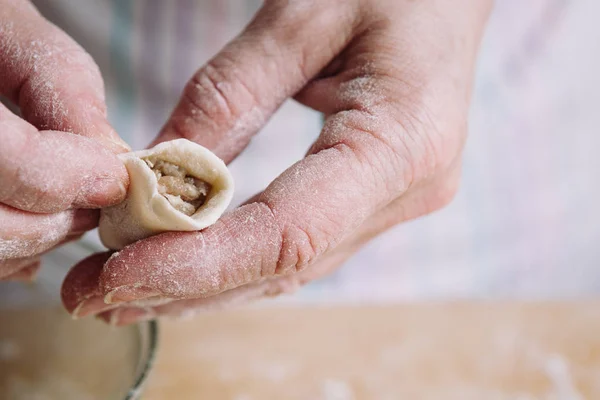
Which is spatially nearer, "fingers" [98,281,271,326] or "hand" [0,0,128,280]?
"hand" [0,0,128,280]

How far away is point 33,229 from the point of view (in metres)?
0.82

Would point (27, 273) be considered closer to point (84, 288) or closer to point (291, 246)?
point (84, 288)

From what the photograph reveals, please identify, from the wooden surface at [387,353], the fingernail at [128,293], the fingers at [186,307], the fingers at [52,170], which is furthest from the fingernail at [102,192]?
the wooden surface at [387,353]

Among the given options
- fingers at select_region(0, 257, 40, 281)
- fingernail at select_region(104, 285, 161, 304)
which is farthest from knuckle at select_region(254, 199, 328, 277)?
fingers at select_region(0, 257, 40, 281)

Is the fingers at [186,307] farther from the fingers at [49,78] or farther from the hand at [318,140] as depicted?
the fingers at [49,78]

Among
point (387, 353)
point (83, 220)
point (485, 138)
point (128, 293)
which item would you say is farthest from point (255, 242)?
point (485, 138)

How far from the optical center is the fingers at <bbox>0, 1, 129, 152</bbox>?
857mm

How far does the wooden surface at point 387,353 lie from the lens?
140cm

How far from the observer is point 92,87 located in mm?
902

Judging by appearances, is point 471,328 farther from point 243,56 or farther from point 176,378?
point 243,56

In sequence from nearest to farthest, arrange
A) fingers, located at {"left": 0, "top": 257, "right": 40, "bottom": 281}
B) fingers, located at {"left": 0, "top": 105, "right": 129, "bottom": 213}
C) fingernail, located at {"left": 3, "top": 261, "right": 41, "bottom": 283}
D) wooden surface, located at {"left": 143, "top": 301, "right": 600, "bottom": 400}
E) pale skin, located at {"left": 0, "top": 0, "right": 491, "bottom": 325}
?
fingers, located at {"left": 0, "top": 105, "right": 129, "bottom": 213}
pale skin, located at {"left": 0, "top": 0, "right": 491, "bottom": 325}
fingers, located at {"left": 0, "top": 257, "right": 40, "bottom": 281}
fingernail, located at {"left": 3, "top": 261, "right": 41, "bottom": 283}
wooden surface, located at {"left": 143, "top": 301, "right": 600, "bottom": 400}

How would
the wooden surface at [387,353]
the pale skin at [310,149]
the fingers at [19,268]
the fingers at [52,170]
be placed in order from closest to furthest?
the fingers at [52,170] → the pale skin at [310,149] → the fingers at [19,268] → the wooden surface at [387,353]

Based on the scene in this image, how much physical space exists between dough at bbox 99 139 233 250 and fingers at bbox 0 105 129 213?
1.1 inches

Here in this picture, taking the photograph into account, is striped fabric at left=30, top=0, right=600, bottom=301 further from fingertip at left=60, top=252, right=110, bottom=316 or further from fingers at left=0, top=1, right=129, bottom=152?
fingertip at left=60, top=252, right=110, bottom=316
